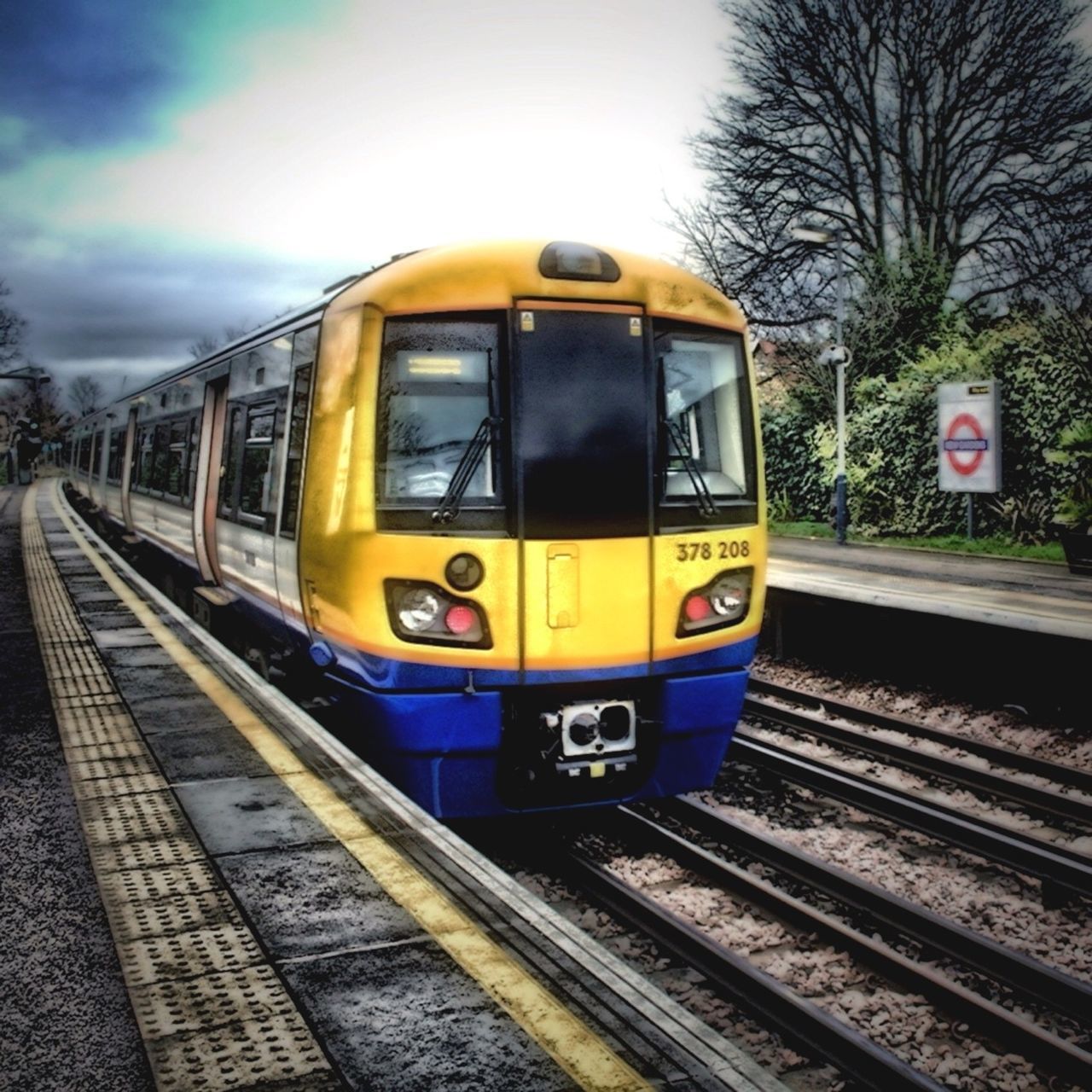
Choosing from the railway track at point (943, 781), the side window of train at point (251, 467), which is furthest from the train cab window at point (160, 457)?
the railway track at point (943, 781)

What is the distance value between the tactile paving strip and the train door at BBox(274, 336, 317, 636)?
1.07 m

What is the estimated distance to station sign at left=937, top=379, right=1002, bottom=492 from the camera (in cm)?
1650

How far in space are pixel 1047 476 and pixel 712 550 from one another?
1343 cm

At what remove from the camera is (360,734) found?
5.45 m

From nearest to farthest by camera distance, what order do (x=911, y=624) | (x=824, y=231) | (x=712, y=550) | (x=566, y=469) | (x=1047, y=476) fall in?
(x=566, y=469)
(x=712, y=550)
(x=911, y=624)
(x=1047, y=476)
(x=824, y=231)

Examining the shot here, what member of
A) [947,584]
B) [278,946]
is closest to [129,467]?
[947,584]

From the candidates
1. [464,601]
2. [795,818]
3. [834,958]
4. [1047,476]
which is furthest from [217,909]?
[1047,476]

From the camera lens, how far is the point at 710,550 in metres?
5.41

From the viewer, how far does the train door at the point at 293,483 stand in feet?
19.3

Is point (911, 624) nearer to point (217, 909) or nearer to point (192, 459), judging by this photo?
point (192, 459)

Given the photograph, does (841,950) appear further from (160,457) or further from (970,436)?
(970,436)

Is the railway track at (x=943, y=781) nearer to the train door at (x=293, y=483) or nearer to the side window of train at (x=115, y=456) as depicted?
the train door at (x=293, y=483)

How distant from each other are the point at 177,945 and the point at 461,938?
34.5 inches

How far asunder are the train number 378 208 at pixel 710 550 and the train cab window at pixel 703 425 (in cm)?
13
